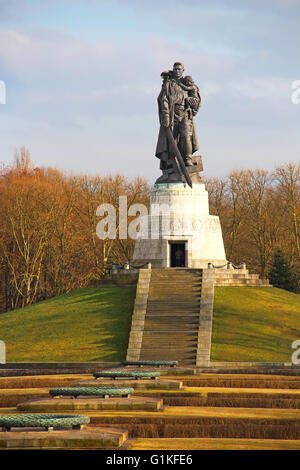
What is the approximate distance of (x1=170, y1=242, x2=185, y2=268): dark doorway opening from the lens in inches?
2184

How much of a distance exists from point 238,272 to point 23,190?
28.0 meters

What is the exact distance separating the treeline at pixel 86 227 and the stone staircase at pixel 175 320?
74.1 feet

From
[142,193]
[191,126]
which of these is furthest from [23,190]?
[191,126]

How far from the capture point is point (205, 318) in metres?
45.9

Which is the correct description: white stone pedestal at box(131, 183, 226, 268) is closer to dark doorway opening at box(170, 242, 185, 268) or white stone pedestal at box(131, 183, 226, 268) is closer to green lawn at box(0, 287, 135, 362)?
dark doorway opening at box(170, 242, 185, 268)

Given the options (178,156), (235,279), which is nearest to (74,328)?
(235,279)

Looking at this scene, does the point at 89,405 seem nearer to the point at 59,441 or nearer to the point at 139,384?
the point at 139,384

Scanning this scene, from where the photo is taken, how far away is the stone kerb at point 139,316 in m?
42.7

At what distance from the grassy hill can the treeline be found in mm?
21312

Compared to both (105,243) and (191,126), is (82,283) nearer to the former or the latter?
(105,243)

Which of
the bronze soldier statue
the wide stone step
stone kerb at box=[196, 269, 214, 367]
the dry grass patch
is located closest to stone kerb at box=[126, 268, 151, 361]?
the wide stone step

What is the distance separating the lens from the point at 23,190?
75.9 meters

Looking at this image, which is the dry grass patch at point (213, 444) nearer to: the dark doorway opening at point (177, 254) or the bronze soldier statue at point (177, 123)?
the dark doorway opening at point (177, 254)

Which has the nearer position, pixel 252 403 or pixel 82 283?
pixel 252 403
